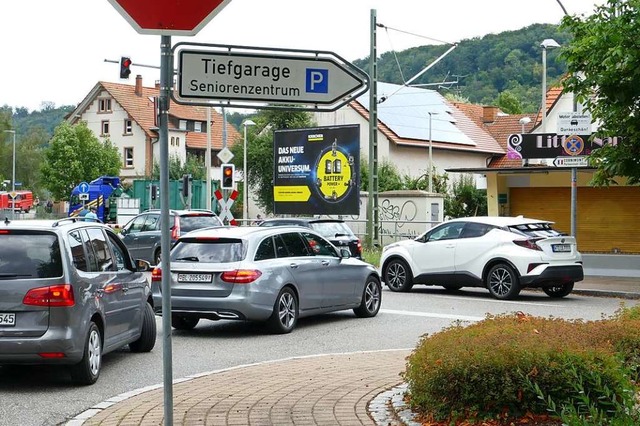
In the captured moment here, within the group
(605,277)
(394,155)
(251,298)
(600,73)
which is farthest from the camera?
(394,155)

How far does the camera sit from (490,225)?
820 inches

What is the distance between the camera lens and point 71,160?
78000 mm

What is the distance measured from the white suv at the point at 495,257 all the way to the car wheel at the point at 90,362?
37.4 feet

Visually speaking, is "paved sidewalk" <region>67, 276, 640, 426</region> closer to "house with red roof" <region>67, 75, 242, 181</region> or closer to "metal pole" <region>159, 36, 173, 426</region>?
"metal pole" <region>159, 36, 173, 426</region>

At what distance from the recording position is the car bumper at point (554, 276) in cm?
1983

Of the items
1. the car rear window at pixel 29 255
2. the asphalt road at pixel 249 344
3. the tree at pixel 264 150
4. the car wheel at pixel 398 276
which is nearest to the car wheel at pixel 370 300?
the asphalt road at pixel 249 344

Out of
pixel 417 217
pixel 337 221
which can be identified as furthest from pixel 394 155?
pixel 337 221

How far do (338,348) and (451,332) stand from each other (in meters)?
5.00

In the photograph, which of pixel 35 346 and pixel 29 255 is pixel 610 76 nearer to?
pixel 29 255

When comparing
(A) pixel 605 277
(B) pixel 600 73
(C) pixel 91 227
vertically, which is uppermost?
(B) pixel 600 73

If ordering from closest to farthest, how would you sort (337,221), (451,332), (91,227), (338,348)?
(451,332)
(91,227)
(338,348)
(337,221)

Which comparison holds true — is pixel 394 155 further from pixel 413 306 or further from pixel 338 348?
pixel 338 348

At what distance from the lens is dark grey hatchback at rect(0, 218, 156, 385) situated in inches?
377

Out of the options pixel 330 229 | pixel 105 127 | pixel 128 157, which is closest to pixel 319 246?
pixel 330 229
